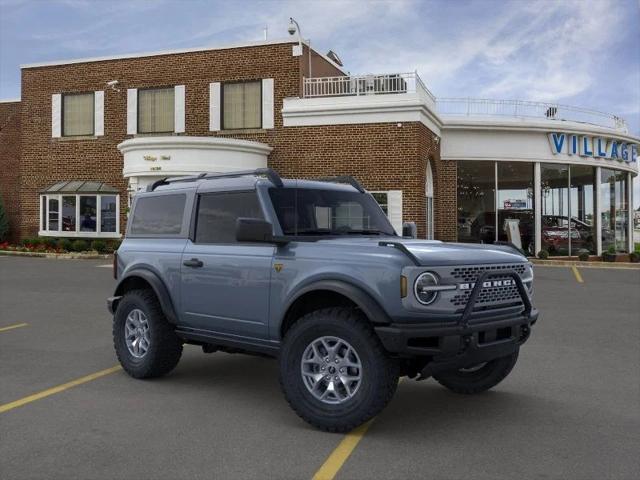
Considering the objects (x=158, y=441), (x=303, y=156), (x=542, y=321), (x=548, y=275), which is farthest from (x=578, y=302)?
(x=303, y=156)

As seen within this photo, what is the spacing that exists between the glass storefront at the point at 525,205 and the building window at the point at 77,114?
15.3m

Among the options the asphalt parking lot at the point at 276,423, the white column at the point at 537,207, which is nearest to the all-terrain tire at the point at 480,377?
the asphalt parking lot at the point at 276,423

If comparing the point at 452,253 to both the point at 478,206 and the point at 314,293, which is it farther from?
the point at 478,206

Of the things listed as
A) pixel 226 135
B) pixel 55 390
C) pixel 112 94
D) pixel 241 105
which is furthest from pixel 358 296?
pixel 112 94

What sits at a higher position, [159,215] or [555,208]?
[555,208]

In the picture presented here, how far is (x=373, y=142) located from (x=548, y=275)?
7.29 meters

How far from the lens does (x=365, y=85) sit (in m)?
22.5

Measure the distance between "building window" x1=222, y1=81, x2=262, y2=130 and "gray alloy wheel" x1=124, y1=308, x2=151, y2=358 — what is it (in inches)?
A: 713

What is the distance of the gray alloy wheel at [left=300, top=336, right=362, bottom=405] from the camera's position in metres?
4.79

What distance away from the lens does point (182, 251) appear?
6.24m

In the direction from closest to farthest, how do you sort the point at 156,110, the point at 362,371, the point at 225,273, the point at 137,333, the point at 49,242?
the point at 362,371 → the point at 225,273 → the point at 137,333 → the point at 156,110 → the point at 49,242

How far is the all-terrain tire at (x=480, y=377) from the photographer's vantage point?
577 cm

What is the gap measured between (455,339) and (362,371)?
705 mm

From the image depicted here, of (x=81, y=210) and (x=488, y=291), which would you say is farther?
(x=81, y=210)
